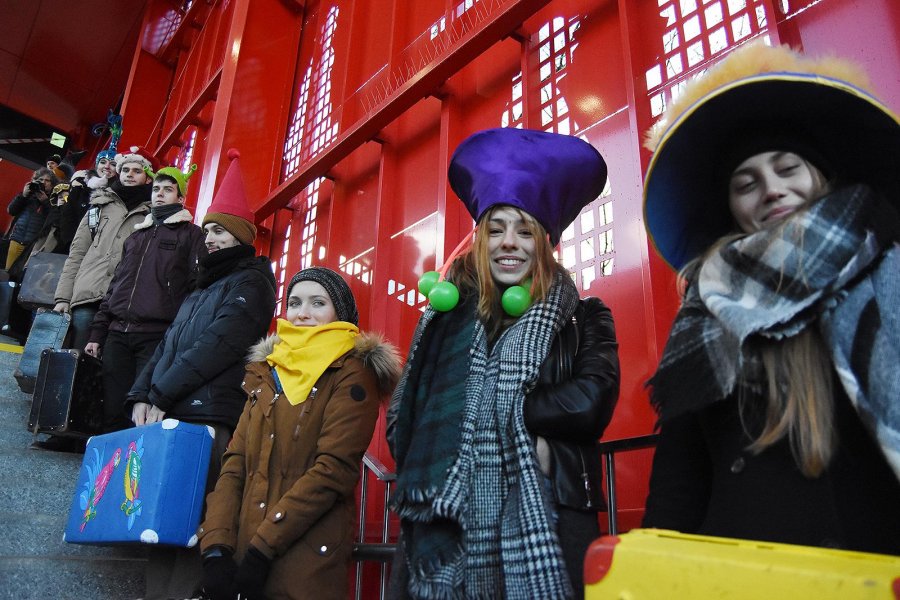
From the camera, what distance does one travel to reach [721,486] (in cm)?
120

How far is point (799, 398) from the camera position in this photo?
1104mm

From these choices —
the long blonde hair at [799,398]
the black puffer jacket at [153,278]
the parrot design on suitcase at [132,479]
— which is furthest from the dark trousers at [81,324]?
the long blonde hair at [799,398]

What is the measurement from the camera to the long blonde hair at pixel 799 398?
1.07 metres

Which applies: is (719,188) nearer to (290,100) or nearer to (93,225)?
(93,225)

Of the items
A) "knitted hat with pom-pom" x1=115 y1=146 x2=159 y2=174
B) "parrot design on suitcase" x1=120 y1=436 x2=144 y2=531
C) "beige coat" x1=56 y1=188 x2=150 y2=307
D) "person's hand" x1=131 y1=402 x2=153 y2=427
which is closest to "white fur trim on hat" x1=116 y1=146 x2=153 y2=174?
"knitted hat with pom-pom" x1=115 y1=146 x2=159 y2=174

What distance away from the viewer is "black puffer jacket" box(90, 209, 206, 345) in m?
3.61

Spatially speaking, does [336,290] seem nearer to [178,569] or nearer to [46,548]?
[178,569]

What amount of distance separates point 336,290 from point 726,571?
2149 mm

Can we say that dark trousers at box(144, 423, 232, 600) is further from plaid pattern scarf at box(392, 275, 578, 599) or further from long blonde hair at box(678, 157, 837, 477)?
long blonde hair at box(678, 157, 837, 477)

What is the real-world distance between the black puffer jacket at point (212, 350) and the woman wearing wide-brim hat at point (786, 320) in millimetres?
1996

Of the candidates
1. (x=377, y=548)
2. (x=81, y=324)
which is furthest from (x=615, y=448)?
(x=81, y=324)

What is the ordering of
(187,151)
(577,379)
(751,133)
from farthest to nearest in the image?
(187,151) → (577,379) → (751,133)

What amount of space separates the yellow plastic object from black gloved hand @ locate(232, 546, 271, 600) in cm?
144

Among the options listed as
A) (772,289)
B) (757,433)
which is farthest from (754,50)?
(757,433)
